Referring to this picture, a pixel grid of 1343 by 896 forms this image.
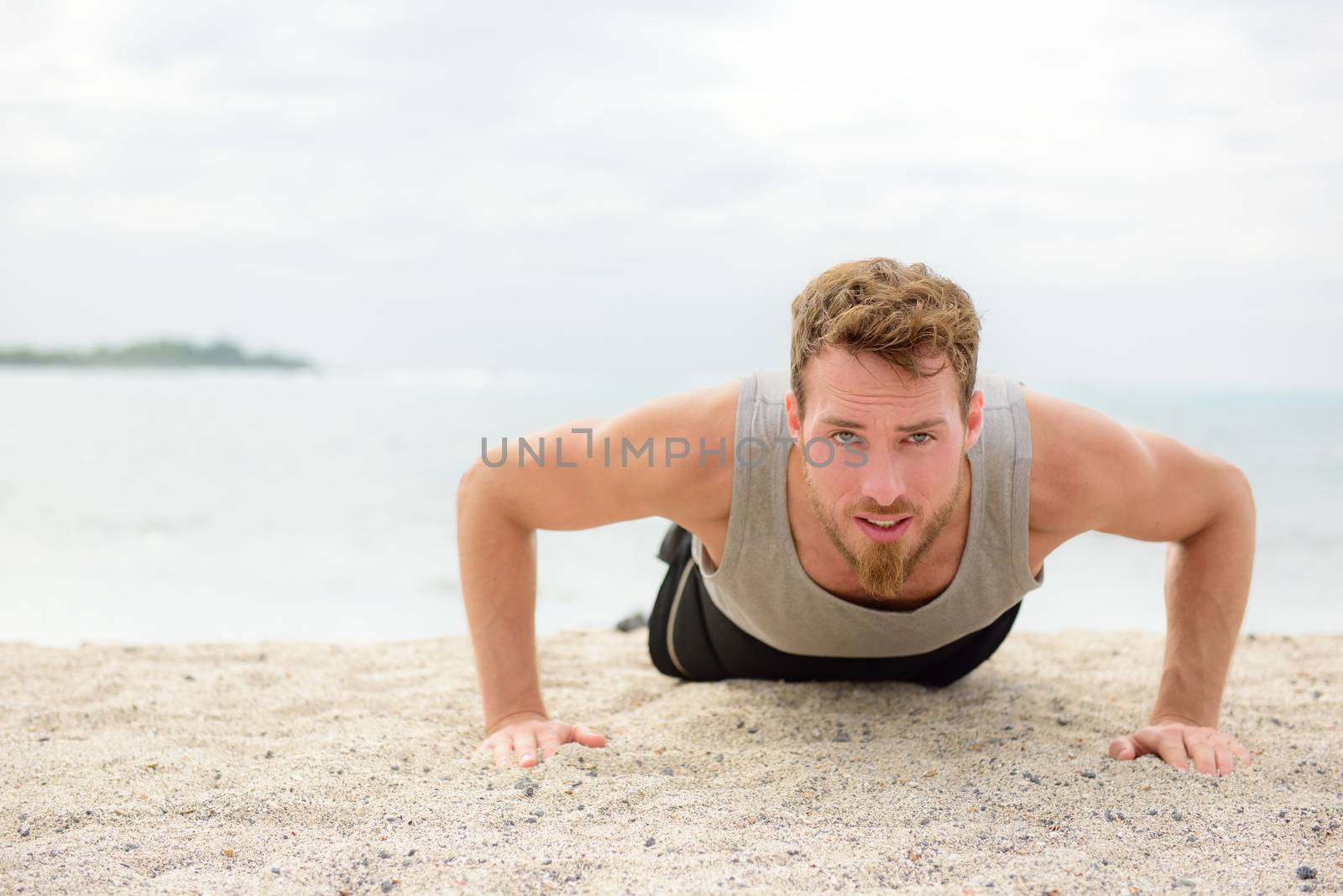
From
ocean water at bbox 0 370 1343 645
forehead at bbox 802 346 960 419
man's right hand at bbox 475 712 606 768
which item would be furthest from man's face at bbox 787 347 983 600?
ocean water at bbox 0 370 1343 645

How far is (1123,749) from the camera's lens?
8.31ft

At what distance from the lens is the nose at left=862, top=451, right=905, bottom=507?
2.27 m

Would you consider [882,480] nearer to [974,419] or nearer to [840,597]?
[974,419]

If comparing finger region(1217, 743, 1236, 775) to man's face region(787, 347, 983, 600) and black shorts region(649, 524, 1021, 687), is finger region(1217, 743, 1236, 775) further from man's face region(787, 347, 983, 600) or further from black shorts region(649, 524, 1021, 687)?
man's face region(787, 347, 983, 600)

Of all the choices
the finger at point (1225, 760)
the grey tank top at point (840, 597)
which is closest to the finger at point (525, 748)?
the grey tank top at point (840, 597)

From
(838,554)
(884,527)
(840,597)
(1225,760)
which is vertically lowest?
(1225,760)

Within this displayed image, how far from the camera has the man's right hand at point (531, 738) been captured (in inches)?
98.3

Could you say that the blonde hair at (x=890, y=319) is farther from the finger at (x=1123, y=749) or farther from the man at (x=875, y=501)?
the finger at (x=1123, y=749)

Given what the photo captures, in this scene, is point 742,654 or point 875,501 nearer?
point 875,501

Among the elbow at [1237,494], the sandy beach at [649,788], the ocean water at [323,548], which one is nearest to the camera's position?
the sandy beach at [649,788]

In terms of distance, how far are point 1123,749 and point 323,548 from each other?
21.2 feet

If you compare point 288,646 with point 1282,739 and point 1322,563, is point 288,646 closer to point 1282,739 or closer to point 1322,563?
point 1282,739

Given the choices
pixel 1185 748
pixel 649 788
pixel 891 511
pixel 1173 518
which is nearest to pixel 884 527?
pixel 891 511

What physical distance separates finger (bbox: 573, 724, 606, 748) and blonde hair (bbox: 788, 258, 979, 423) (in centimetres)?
101
